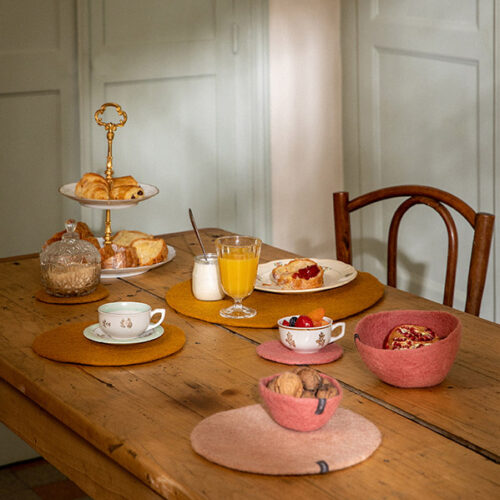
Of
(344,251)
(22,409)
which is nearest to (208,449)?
(22,409)

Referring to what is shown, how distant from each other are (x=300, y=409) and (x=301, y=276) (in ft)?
2.25

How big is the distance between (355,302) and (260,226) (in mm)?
1784

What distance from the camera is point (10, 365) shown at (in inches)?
52.3

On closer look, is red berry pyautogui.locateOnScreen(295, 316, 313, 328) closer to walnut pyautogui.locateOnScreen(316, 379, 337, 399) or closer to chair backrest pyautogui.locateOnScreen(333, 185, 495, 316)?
walnut pyautogui.locateOnScreen(316, 379, 337, 399)

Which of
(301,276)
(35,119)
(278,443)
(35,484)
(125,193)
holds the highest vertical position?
(35,119)

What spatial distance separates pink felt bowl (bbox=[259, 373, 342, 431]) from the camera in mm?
1013

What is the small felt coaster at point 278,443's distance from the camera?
38.2 inches

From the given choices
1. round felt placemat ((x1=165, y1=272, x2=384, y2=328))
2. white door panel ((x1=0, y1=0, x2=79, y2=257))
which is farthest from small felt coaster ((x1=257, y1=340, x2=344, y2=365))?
white door panel ((x1=0, y1=0, x2=79, y2=257))

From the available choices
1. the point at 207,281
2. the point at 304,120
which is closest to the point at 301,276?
the point at 207,281

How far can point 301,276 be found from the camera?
5.54 ft

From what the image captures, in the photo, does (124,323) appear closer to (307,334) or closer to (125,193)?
(307,334)

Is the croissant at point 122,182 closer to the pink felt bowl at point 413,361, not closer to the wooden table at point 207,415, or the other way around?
the wooden table at point 207,415

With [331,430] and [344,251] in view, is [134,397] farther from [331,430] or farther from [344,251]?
[344,251]

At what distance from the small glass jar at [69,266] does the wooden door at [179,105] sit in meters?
1.24
